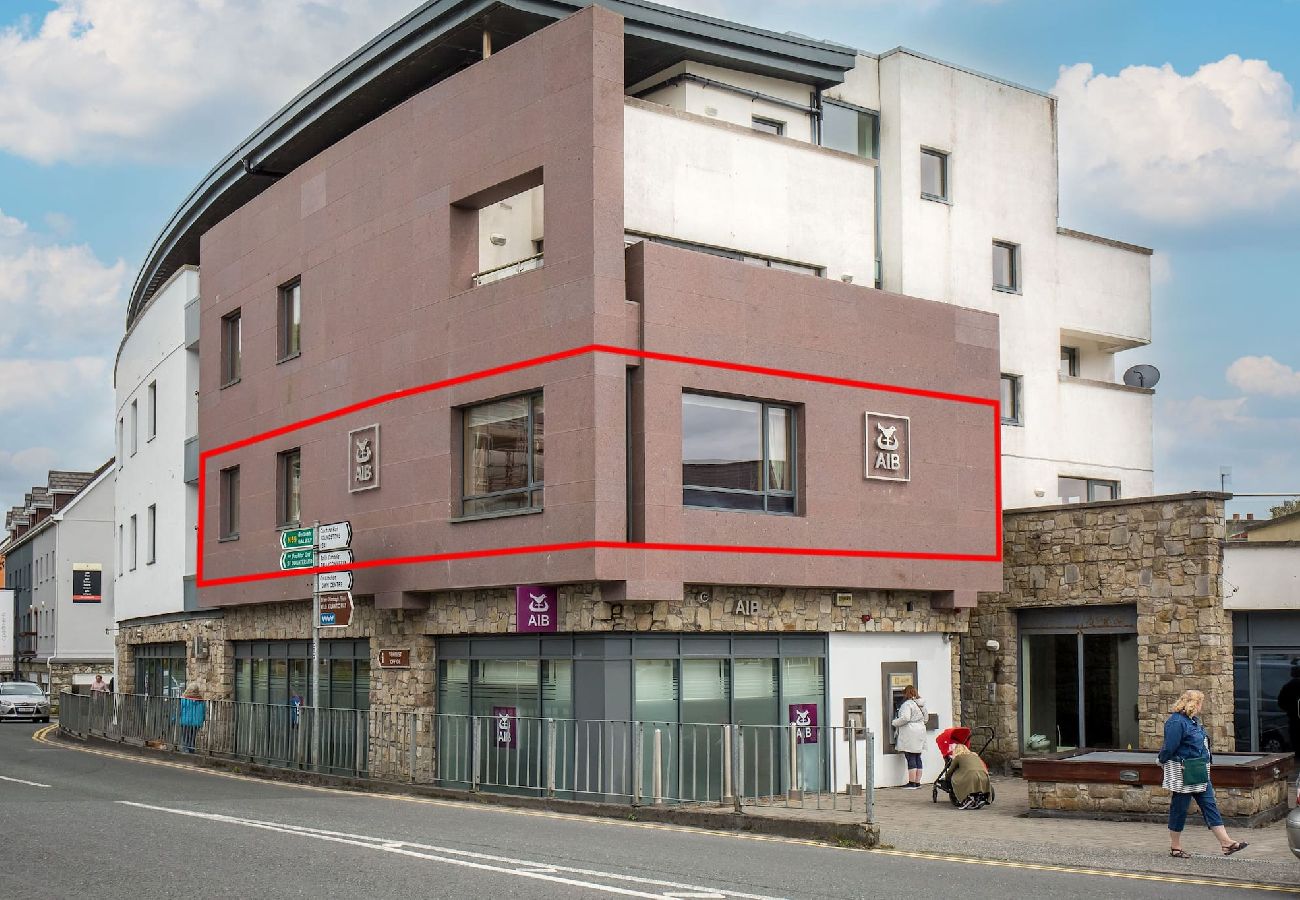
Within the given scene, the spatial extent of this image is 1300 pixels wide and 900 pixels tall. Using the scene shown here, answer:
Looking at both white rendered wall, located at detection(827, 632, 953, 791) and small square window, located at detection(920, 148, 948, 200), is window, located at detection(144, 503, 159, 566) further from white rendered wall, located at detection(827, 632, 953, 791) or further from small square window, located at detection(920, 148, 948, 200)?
small square window, located at detection(920, 148, 948, 200)

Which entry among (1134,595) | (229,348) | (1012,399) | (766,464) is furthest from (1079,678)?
(229,348)

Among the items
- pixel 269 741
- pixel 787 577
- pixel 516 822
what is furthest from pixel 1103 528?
pixel 269 741

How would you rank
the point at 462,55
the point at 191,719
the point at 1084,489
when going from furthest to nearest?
the point at 1084,489
the point at 191,719
the point at 462,55

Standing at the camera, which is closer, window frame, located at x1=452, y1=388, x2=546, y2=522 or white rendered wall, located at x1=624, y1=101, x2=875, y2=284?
window frame, located at x1=452, y1=388, x2=546, y2=522

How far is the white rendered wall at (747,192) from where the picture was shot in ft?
76.7

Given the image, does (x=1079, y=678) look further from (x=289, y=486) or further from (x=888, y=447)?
(x=289, y=486)

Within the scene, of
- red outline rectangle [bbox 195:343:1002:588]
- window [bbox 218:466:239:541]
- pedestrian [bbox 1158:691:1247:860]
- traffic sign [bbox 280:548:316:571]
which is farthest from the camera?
window [bbox 218:466:239:541]

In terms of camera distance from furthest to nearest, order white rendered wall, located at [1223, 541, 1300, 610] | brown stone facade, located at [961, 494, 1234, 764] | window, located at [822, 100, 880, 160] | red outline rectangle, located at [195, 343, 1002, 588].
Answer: window, located at [822, 100, 880, 160]
white rendered wall, located at [1223, 541, 1300, 610]
brown stone facade, located at [961, 494, 1234, 764]
red outline rectangle, located at [195, 343, 1002, 588]

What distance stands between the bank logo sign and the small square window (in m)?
5.73

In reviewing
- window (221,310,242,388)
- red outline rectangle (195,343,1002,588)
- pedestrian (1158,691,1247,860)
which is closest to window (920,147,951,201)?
red outline rectangle (195,343,1002,588)

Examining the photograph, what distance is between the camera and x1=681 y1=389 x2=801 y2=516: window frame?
72.6 feet

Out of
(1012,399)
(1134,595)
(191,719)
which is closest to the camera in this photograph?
(1134,595)

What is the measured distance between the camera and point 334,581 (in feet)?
80.3

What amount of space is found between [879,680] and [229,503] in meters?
14.7
